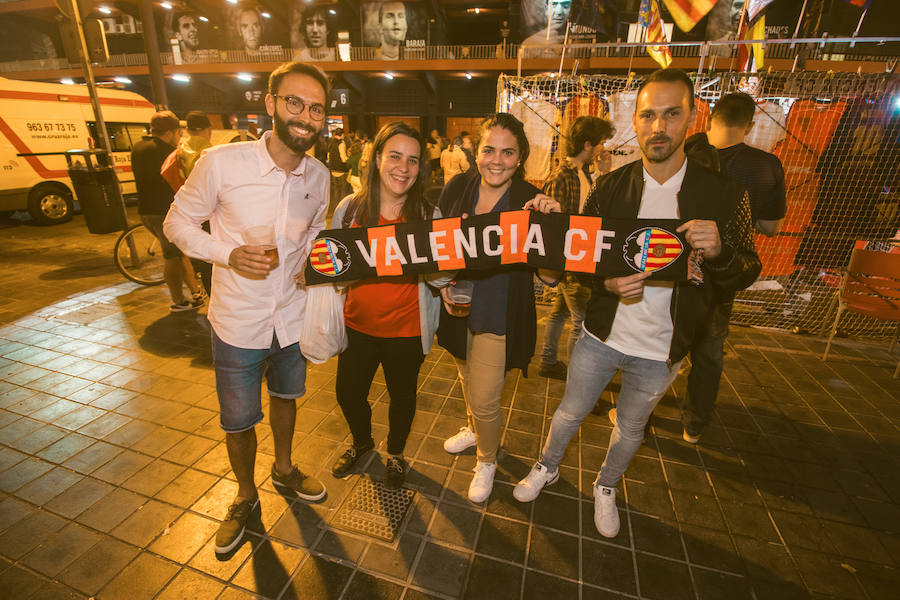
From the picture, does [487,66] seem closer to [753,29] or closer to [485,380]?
[753,29]

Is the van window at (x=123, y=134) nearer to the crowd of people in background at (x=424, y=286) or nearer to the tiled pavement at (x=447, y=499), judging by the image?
the tiled pavement at (x=447, y=499)

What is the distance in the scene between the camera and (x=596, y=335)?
7.31 feet

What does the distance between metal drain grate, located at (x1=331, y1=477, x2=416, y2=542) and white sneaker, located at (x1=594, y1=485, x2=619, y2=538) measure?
3.99ft

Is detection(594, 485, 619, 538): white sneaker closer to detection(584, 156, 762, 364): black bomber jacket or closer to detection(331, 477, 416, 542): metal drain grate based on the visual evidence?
detection(584, 156, 762, 364): black bomber jacket

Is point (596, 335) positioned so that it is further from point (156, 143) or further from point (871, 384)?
point (156, 143)

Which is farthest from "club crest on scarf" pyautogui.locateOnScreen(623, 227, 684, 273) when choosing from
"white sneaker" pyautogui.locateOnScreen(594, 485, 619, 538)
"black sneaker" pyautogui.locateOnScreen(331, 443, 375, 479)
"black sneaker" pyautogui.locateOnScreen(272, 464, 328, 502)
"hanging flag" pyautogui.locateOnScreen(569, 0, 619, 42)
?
"hanging flag" pyautogui.locateOnScreen(569, 0, 619, 42)

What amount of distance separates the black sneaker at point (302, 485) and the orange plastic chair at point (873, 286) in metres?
5.71

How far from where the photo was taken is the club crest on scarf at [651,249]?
1957 mm

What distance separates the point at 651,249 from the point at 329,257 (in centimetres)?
169

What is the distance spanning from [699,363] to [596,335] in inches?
58.8

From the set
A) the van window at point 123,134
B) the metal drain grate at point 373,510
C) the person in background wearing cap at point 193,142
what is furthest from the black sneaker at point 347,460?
the van window at point 123,134

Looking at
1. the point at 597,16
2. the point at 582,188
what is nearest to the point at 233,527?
the point at 582,188

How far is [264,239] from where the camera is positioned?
1.81 metres

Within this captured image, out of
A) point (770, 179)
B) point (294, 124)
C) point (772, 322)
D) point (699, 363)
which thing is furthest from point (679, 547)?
point (772, 322)
